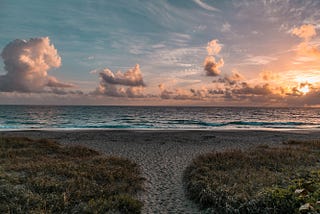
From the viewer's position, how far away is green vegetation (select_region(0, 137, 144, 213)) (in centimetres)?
795

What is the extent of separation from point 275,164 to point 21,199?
474 inches

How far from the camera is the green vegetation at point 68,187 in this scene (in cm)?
795

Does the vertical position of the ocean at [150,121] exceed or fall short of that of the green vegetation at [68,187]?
it falls short

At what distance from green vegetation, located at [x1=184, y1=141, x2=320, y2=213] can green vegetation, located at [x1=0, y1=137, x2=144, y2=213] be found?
2628 mm

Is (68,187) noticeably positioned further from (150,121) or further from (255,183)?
(150,121)

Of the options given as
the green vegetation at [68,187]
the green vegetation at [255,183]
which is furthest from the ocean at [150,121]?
the green vegetation at [68,187]

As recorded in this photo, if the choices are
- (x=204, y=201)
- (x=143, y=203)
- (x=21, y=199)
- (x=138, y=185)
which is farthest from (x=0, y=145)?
(x=204, y=201)

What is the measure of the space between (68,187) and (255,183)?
24.5ft

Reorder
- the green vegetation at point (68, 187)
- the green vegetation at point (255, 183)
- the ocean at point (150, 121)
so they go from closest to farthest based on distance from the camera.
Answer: the green vegetation at point (255, 183) < the green vegetation at point (68, 187) < the ocean at point (150, 121)

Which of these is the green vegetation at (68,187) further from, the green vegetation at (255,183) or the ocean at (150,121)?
the ocean at (150,121)

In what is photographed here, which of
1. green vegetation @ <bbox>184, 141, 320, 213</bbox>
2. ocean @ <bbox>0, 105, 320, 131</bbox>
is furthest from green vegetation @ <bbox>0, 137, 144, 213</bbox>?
ocean @ <bbox>0, 105, 320, 131</bbox>

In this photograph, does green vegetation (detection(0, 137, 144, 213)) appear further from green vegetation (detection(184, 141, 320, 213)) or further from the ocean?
the ocean

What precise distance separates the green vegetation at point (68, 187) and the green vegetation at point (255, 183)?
2.63 m

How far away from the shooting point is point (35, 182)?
9664 mm
